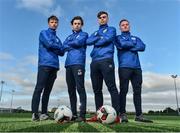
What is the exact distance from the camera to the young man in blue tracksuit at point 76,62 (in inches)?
222

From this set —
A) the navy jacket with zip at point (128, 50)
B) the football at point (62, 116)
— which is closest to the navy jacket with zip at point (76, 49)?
the navy jacket with zip at point (128, 50)

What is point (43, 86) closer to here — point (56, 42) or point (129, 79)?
point (56, 42)

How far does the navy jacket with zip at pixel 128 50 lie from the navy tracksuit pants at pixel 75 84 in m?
1.06

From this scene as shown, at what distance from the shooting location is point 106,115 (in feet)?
16.1

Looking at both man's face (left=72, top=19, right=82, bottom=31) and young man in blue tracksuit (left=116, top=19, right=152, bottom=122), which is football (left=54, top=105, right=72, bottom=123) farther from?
man's face (left=72, top=19, right=82, bottom=31)

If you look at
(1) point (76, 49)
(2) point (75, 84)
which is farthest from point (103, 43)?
(2) point (75, 84)

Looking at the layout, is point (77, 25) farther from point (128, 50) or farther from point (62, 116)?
point (62, 116)

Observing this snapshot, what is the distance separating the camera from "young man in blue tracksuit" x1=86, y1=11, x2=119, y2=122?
18.2 feet

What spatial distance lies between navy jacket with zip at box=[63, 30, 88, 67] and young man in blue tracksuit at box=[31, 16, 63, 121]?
295 mm

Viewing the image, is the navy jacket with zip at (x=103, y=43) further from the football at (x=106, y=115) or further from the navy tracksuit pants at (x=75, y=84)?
the football at (x=106, y=115)

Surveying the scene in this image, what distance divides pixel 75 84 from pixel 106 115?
1364 mm

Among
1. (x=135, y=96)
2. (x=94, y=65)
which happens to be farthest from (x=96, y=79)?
(x=135, y=96)

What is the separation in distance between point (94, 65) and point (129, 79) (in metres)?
1.00

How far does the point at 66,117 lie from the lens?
5.04 m
